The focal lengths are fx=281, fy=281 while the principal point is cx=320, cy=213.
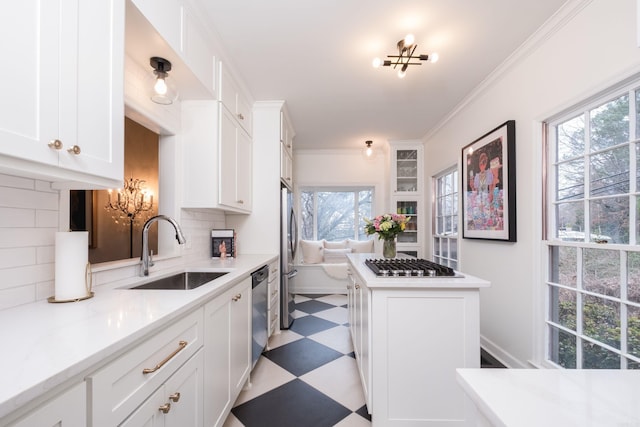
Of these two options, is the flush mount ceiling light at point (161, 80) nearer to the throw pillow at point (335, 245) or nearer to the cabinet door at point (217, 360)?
the cabinet door at point (217, 360)

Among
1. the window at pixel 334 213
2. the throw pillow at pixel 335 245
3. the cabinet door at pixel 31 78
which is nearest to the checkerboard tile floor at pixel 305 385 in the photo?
the cabinet door at pixel 31 78

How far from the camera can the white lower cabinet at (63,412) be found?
537mm

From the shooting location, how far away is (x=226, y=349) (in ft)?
5.02

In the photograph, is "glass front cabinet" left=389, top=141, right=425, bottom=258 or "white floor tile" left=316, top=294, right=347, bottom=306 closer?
"white floor tile" left=316, top=294, right=347, bottom=306

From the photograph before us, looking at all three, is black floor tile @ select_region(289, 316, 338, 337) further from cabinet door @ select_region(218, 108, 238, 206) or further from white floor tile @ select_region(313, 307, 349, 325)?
cabinet door @ select_region(218, 108, 238, 206)

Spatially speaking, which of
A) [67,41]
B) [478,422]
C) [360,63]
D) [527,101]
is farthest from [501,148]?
[67,41]

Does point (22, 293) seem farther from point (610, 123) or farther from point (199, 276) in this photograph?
point (610, 123)

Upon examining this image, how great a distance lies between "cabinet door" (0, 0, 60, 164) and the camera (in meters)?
0.73

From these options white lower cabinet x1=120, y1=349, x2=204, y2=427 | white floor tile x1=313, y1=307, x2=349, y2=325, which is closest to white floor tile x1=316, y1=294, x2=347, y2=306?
white floor tile x1=313, y1=307, x2=349, y2=325

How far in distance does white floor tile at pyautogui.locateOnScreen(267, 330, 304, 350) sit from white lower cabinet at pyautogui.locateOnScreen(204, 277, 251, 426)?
79 centimetres

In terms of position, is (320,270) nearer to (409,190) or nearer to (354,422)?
(409,190)

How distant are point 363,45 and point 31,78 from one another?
1954 millimetres

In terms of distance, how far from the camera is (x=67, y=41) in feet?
2.94

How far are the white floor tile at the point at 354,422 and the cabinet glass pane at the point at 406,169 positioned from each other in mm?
3483
